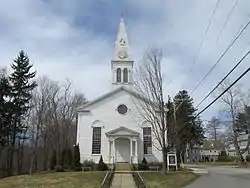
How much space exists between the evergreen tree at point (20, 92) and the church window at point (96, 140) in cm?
1200

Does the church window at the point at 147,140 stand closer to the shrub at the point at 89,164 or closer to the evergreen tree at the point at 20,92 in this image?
the shrub at the point at 89,164

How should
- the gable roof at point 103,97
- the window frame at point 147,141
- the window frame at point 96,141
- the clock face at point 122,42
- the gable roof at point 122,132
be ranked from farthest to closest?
the clock face at point 122,42, the gable roof at point 103,97, the window frame at point 147,141, the window frame at point 96,141, the gable roof at point 122,132

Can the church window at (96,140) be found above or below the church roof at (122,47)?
Answer: below

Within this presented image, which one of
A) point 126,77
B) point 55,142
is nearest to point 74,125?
point 55,142

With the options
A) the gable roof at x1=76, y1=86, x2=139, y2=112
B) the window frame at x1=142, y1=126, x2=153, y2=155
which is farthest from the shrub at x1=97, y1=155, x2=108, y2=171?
the gable roof at x1=76, y1=86, x2=139, y2=112

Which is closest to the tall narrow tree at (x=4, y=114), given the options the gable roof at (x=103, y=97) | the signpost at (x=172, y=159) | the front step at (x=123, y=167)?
the gable roof at (x=103, y=97)

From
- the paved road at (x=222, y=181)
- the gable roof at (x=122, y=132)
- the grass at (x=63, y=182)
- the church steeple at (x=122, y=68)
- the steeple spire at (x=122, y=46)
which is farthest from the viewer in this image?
the steeple spire at (x=122, y=46)

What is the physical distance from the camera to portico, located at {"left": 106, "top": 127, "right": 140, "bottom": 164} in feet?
107

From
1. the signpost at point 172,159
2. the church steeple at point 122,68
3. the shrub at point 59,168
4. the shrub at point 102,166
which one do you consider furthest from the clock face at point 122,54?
the shrub at point 59,168

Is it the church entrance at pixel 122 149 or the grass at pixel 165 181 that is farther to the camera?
the church entrance at pixel 122 149

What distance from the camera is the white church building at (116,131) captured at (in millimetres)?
32812

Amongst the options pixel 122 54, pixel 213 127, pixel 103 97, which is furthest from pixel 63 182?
pixel 213 127

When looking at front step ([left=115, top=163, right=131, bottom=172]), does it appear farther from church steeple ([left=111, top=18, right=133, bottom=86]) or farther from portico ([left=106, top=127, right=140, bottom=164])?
church steeple ([left=111, top=18, right=133, bottom=86])

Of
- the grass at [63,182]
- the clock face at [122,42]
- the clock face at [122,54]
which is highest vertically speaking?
the clock face at [122,42]
